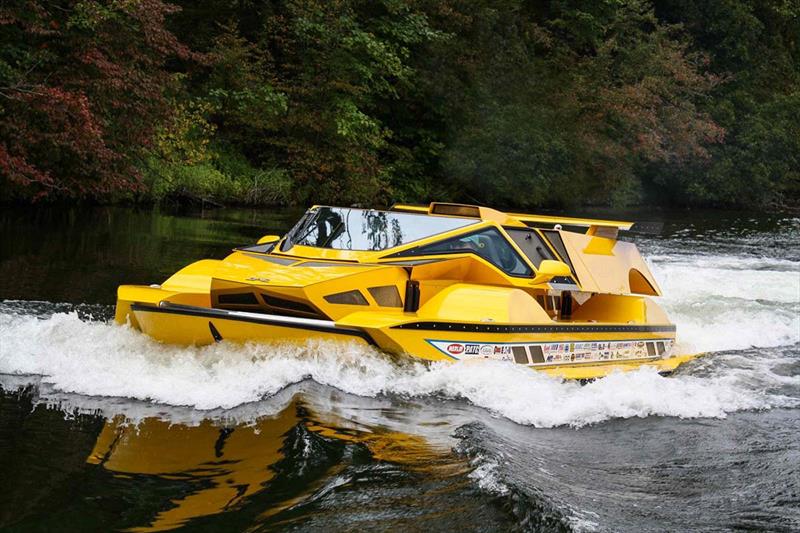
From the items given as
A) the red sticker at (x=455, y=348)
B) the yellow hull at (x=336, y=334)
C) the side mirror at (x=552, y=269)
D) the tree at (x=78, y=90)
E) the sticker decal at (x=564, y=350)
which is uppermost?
the tree at (x=78, y=90)

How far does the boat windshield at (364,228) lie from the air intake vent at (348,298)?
3.18ft

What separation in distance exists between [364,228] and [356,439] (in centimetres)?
366

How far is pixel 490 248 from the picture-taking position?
9.80m

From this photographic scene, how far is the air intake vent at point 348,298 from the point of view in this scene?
8.53m

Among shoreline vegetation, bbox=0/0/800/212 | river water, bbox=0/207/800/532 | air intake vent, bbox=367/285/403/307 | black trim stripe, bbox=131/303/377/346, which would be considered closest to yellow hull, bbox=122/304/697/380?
black trim stripe, bbox=131/303/377/346

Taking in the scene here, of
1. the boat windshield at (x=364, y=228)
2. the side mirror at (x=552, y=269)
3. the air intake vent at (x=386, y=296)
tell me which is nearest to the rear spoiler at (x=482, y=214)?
the boat windshield at (x=364, y=228)

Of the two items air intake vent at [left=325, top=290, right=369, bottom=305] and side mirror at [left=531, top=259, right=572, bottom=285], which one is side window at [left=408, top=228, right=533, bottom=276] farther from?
air intake vent at [left=325, top=290, right=369, bottom=305]

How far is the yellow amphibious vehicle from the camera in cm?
830

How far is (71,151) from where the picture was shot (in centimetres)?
1852

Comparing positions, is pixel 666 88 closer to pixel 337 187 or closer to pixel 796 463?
pixel 337 187

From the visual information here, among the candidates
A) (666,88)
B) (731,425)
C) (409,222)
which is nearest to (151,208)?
(409,222)

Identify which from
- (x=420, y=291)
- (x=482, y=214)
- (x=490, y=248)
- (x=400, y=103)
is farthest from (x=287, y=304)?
(x=400, y=103)

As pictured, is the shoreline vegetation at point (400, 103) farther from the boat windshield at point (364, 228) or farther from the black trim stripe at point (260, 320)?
the black trim stripe at point (260, 320)

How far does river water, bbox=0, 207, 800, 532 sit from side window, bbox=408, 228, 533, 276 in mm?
1388
